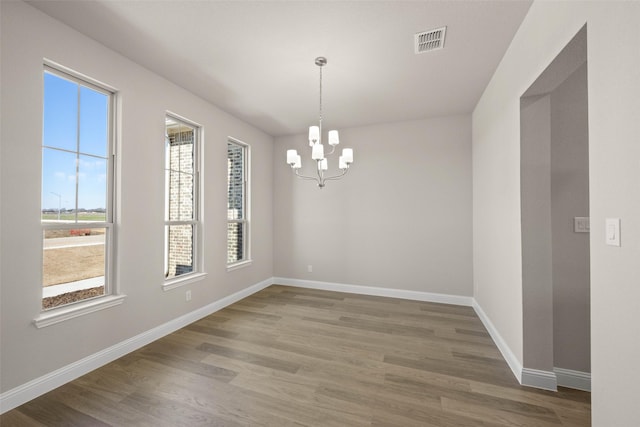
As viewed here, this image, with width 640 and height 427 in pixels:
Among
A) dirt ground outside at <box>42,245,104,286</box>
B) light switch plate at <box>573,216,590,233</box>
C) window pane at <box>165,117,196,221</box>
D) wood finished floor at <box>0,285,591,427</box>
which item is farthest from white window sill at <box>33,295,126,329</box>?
light switch plate at <box>573,216,590,233</box>

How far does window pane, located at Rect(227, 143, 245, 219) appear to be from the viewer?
4.18 meters

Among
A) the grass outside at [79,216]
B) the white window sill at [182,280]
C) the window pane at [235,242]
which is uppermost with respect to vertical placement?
the grass outside at [79,216]

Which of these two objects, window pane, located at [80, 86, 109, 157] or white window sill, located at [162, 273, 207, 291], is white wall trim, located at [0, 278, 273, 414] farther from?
window pane, located at [80, 86, 109, 157]

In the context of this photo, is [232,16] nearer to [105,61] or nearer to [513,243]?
[105,61]

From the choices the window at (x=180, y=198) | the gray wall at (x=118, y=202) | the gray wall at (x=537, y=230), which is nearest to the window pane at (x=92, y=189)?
the gray wall at (x=118, y=202)

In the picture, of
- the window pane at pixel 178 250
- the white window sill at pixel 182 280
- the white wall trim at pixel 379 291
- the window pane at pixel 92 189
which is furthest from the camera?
the white wall trim at pixel 379 291

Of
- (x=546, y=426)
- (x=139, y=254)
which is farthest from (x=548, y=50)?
(x=139, y=254)

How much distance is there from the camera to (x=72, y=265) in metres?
2.20

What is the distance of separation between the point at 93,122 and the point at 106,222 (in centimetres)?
92

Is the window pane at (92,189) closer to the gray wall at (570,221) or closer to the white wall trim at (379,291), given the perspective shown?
the white wall trim at (379,291)

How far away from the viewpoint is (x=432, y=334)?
2.96 meters

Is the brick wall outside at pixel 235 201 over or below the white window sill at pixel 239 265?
over

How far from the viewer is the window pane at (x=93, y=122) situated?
2.30 m

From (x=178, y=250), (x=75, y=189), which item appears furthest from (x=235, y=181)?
(x=75, y=189)
